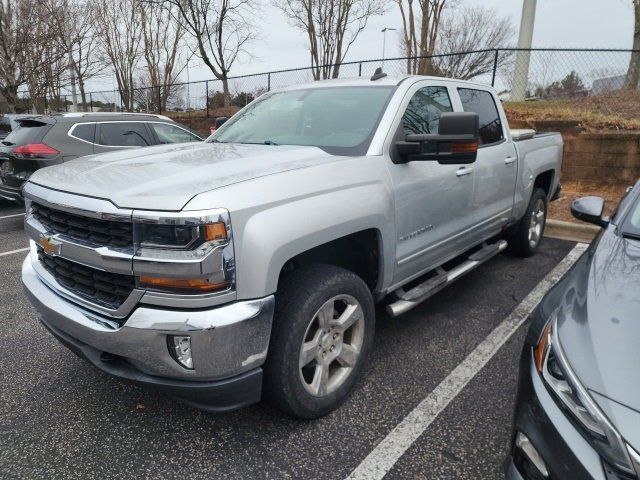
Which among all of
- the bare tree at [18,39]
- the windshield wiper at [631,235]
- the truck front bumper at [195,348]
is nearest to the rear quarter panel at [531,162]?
the windshield wiper at [631,235]

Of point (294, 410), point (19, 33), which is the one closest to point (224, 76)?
point (19, 33)

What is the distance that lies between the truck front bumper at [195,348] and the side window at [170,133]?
6.21 m

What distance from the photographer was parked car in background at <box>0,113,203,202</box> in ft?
21.7

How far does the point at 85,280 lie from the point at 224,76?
697 inches

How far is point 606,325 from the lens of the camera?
5.27 feet

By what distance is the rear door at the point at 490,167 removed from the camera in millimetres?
3740

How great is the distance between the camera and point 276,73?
46.9 feet

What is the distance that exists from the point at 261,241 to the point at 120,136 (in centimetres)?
647

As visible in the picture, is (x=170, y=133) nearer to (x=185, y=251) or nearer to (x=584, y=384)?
(x=185, y=251)

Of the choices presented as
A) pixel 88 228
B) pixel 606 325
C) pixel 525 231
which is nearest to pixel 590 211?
pixel 606 325

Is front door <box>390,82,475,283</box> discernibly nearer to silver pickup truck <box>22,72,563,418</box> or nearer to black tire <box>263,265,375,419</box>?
silver pickup truck <box>22,72,563,418</box>

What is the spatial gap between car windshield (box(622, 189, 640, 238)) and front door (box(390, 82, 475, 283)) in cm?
109

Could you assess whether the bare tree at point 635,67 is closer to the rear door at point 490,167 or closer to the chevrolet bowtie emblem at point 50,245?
the rear door at point 490,167

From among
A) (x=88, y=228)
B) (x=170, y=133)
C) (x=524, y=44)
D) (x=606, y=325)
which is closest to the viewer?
(x=606, y=325)
